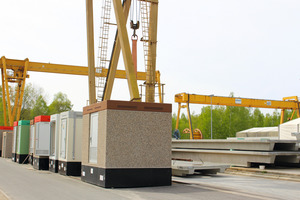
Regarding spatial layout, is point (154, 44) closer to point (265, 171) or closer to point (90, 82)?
point (90, 82)

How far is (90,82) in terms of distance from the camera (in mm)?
16969

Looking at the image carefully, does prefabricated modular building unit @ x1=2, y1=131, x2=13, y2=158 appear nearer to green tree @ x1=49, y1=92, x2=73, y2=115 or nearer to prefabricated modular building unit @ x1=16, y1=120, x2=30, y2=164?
prefabricated modular building unit @ x1=16, y1=120, x2=30, y2=164

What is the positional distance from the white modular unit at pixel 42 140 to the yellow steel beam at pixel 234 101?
20.8m

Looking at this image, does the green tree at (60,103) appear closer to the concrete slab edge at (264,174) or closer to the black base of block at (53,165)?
the black base of block at (53,165)

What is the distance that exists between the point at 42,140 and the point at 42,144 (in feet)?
0.68

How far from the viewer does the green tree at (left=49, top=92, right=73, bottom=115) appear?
7450 cm

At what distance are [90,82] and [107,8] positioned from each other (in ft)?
11.7

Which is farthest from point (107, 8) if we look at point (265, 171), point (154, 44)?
point (265, 171)

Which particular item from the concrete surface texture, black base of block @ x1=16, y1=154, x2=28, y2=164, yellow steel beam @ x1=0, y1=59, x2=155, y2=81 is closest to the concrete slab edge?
the concrete surface texture

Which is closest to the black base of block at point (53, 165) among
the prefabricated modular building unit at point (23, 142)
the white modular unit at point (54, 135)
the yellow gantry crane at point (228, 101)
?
the white modular unit at point (54, 135)

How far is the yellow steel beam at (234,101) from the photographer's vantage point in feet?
121

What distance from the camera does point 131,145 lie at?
10.1m

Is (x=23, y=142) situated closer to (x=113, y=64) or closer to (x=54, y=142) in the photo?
(x=54, y=142)

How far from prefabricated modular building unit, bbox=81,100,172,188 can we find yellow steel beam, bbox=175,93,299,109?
26283 millimetres
